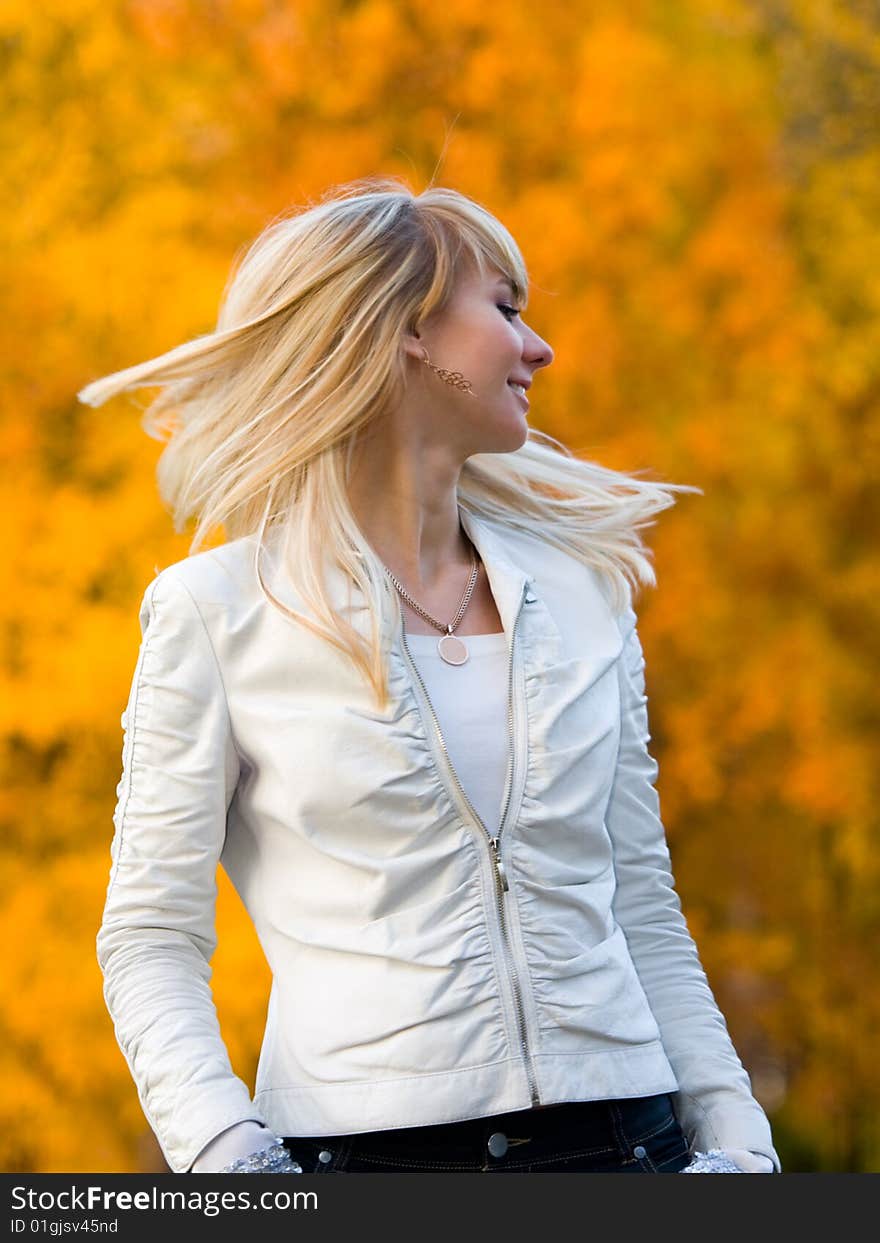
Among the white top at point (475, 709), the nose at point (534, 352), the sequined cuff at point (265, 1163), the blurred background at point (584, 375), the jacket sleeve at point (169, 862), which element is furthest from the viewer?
the blurred background at point (584, 375)

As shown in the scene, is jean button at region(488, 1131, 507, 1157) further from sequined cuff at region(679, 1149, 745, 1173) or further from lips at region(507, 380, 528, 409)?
lips at region(507, 380, 528, 409)

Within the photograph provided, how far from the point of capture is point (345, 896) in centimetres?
166

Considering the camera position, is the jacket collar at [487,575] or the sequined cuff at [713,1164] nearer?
the sequined cuff at [713,1164]

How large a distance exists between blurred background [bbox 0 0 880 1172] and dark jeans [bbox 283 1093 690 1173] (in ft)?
9.92

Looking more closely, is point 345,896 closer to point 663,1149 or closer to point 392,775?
point 392,775

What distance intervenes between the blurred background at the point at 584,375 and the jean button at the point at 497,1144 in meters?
3.08

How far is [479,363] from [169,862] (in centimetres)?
73

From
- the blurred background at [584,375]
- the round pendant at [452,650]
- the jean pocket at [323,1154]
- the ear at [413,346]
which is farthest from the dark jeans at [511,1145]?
the blurred background at [584,375]

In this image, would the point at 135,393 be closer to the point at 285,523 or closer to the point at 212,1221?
the point at 285,523

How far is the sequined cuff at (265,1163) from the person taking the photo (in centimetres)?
151

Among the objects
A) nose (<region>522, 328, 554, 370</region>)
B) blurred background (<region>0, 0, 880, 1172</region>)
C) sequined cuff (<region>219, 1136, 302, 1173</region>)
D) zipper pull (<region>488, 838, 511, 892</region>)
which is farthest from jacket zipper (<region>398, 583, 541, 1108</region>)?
blurred background (<region>0, 0, 880, 1172</region>)

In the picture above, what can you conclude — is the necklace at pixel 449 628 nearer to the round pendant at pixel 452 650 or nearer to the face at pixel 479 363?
the round pendant at pixel 452 650

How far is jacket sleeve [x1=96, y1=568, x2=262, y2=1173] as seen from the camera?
1.62 meters

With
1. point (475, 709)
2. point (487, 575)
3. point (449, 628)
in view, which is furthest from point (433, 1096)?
point (487, 575)
